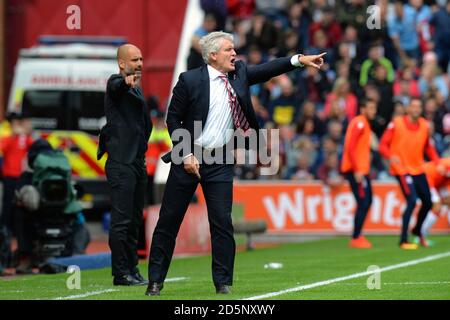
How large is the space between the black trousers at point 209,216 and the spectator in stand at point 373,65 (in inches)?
575

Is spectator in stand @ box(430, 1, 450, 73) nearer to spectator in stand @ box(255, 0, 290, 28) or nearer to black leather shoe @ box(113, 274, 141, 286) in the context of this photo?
spectator in stand @ box(255, 0, 290, 28)

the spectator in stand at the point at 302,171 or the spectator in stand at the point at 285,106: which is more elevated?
the spectator in stand at the point at 285,106

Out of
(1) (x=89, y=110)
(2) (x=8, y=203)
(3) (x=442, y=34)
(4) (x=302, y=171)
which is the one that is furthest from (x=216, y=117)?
(3) (x=442, y=34)

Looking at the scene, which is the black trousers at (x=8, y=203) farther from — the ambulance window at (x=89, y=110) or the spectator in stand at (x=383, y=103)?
the spectator in stand at (x=383, y=103)

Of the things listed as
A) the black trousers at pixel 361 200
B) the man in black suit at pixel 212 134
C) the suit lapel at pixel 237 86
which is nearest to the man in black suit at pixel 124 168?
the man in black suit at pixel 212 134

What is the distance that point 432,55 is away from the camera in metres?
26.9

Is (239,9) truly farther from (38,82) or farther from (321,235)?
(321,235)

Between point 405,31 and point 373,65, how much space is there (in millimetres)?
1645

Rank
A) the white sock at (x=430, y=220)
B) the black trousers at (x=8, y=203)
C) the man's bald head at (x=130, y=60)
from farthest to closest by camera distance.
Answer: the white sock at (x=430, y=220) < the black trousers at (x=8, y=203) < the man's bald head at (x=130, y=60)

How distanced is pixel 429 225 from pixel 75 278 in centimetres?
921

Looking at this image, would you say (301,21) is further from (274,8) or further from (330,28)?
(274,8)

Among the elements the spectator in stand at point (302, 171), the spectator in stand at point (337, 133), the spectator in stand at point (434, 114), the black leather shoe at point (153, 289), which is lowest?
the black leather shoe at point (153, 289)

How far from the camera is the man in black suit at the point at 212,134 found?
11.9m
